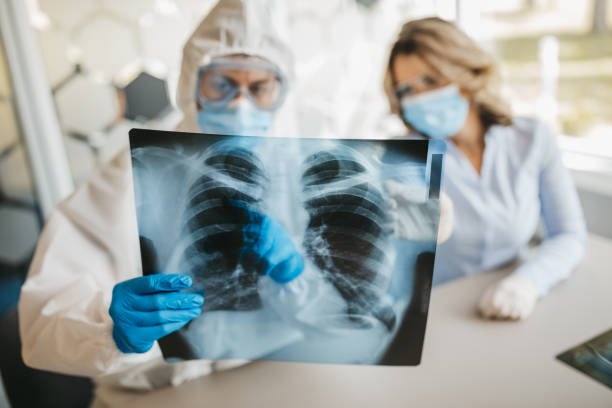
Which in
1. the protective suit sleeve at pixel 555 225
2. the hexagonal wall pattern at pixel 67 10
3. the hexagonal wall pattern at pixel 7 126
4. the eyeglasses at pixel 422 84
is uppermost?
the hexagonal wall pattern at pixel 67 10

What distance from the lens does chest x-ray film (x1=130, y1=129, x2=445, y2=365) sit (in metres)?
0.74

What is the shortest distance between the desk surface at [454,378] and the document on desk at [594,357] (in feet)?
0.06

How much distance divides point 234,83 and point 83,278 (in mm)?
654

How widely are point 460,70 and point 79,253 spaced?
128 cm

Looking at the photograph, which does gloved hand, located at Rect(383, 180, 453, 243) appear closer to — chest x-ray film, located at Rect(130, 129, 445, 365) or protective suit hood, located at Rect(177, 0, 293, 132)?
chest x-ray film, located at Rect(130, 129, 445, 365)

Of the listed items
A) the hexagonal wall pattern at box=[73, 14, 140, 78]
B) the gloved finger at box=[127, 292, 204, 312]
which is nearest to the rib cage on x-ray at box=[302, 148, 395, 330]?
the gloved finger at box=[127, 292, 204, 312]

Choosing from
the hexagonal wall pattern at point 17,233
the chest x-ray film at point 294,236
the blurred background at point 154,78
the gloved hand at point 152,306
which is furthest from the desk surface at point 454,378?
the hexagonal wall pattern at point 17,233

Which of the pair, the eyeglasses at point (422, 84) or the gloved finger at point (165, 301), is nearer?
the gloved finger at point (165, 301)

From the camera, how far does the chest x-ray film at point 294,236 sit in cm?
74

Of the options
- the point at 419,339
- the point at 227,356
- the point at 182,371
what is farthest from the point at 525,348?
the point at 182,371

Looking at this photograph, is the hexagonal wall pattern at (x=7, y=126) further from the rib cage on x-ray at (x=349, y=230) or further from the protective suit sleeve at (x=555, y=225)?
the protective suit sleeve at (x=555, y=225)

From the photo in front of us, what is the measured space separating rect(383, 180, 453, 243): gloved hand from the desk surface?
380 millimetres

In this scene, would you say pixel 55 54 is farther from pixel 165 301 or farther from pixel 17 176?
pixel 165 301

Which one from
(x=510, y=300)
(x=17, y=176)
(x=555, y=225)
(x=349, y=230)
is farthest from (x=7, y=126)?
(x=555, y=225)
